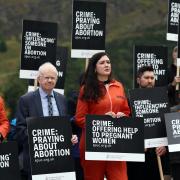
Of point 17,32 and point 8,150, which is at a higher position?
point 17,32

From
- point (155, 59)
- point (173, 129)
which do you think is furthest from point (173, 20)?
point (173, 129)

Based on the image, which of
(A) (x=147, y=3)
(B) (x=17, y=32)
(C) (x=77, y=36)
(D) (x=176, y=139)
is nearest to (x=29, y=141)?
(D) (x=176, y=139)

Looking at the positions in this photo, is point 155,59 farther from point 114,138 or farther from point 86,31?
point 114,138

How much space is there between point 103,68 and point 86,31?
217 cm

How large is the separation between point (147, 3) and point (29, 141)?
116 metres

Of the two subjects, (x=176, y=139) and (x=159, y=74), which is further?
(x=159, y=74)

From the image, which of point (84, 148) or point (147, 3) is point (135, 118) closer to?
point (84, 148)

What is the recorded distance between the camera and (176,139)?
9359 mm

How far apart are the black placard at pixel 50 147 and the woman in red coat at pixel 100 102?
0.39m

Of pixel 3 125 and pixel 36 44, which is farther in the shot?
pixel 36 44

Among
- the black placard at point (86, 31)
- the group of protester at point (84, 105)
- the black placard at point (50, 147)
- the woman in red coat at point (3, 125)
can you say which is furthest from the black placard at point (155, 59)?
the woman in red coat at point (3, 125)

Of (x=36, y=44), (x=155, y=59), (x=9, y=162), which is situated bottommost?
(x=9, y=162)

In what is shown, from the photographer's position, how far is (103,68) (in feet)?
29.6

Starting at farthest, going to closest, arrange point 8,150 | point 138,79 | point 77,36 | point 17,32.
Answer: point 17,32, point 77,36, point 138,79, point 8,150
